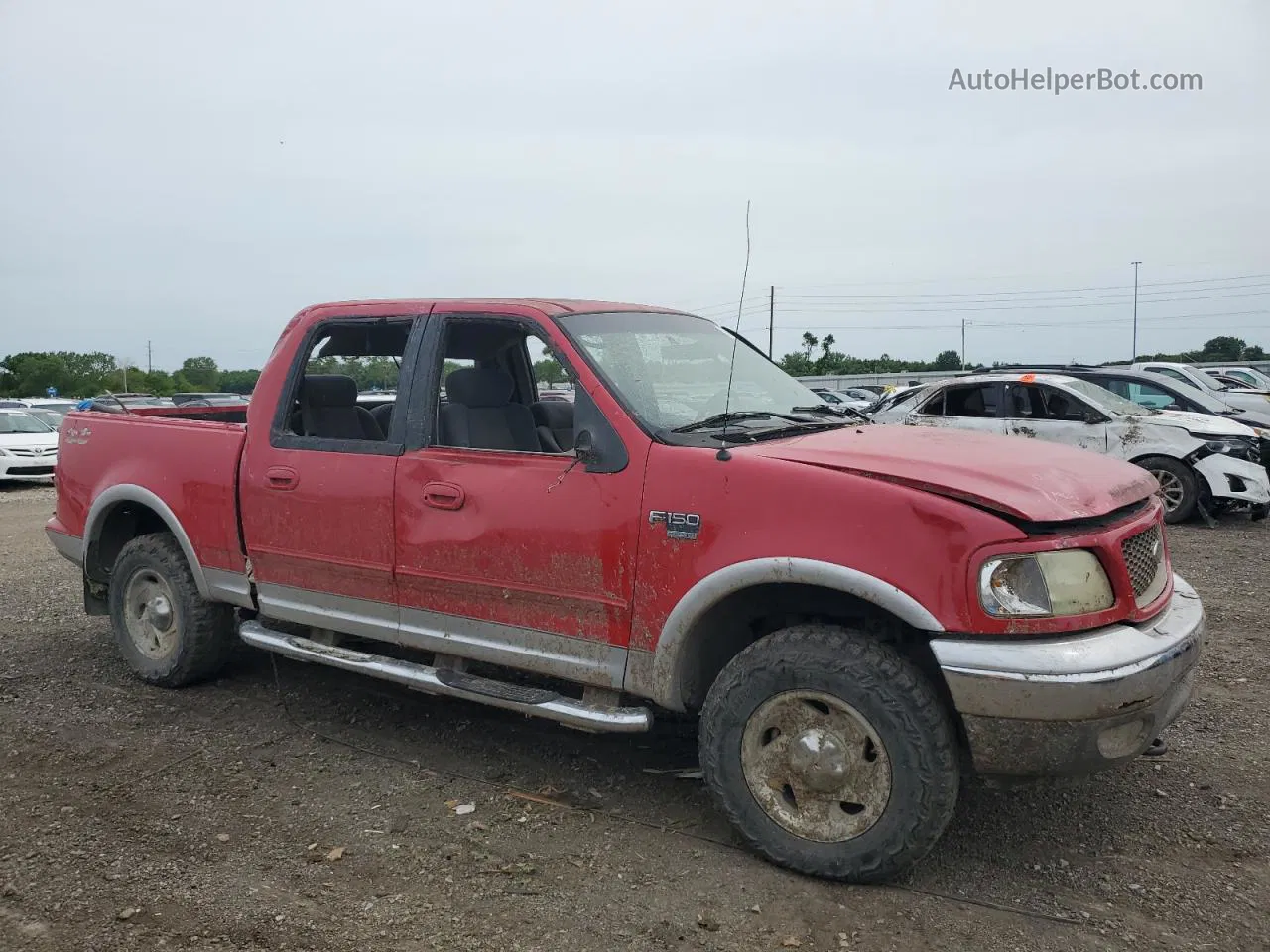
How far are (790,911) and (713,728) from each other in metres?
0.63

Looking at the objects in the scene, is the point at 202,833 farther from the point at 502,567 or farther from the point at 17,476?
the point at 17,476

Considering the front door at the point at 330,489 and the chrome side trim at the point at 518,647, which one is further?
the front door at the point at 330,489

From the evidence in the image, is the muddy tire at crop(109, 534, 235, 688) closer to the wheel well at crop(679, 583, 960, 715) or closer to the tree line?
the wheel well at crop(679, 583, 960, 715)

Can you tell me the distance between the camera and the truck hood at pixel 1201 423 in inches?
411

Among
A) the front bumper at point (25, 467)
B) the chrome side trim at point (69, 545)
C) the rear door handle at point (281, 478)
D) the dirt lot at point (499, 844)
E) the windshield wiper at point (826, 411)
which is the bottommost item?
the dirt lot at point (499, 844)

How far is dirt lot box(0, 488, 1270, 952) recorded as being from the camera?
3135 millimetres

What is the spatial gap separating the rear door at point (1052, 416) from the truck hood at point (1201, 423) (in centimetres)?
48

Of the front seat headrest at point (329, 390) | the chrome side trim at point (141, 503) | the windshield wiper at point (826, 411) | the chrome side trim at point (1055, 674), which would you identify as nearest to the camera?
the chrome side trim at point (1055, 674)

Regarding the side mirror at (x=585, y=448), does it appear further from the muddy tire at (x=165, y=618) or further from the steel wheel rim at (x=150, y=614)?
the steel wheel rim at (x=150, y=614)

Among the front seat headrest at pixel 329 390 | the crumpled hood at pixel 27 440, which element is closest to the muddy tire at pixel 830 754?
the front seat headrest at pixel 329 390

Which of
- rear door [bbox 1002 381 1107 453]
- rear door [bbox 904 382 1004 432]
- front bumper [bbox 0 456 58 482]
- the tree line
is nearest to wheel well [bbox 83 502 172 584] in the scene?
rear door [bbox 904 382 1004 432]

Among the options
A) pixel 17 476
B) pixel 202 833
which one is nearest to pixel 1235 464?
pixel 202 833

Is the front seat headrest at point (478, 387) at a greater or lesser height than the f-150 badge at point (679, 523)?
greater

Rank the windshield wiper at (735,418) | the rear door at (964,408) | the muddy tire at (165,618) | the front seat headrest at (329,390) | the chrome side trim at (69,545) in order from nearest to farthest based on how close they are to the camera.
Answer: the windshield wiper at (735,418) → the front seat headrest at (329,390) → the muddy tire at (165,618) → the chrome side trim at (69,545) → the rear door at (964,408)
